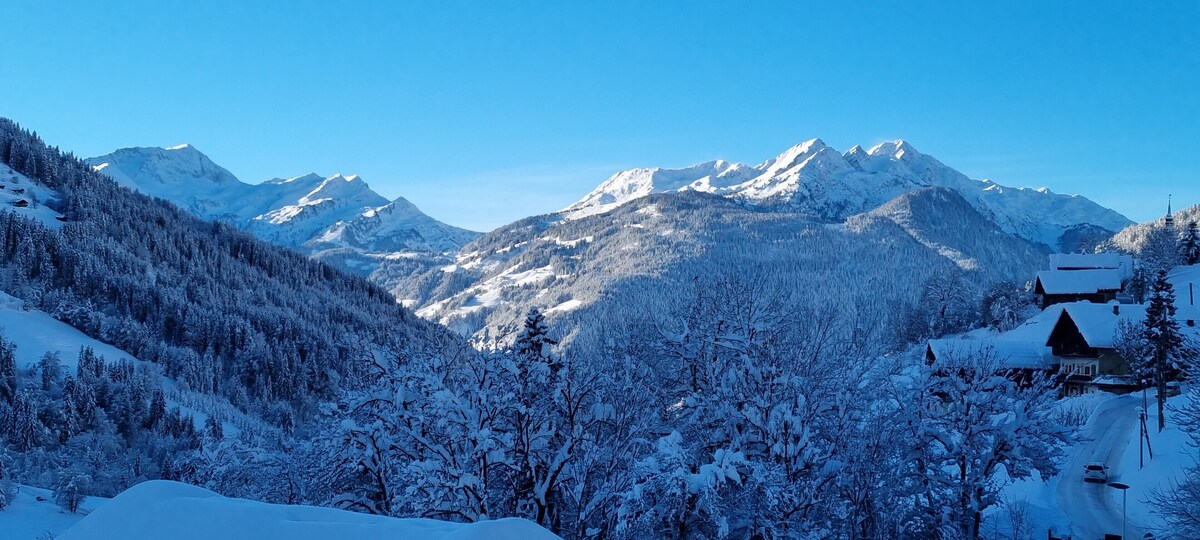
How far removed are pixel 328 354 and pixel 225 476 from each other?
3308 inches

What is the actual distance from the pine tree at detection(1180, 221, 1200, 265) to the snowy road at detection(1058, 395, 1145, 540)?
57.4 metres

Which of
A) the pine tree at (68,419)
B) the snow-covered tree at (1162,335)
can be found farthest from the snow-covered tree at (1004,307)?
the pine tree at (68,419)

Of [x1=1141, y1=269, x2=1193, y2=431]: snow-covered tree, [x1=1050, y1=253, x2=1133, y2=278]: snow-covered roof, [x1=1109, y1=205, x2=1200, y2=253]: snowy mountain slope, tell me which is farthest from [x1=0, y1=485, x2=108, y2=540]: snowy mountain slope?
[x1=1109, y1=205, x2=1200, y2=253]: snowy mountain slope

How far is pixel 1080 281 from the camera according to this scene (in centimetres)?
7231

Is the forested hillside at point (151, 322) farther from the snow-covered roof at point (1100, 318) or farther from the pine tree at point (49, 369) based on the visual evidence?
the snow-covered roof at point (1100, 318)

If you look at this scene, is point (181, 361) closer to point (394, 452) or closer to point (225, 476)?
point (225, 476)

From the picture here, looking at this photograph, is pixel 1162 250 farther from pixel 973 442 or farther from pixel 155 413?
pixel 155 413

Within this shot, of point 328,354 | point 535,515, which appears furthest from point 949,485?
point 328,354

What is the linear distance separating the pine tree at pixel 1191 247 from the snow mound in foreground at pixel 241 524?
10675 centimetres

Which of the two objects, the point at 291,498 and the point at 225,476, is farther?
the point at 225,476

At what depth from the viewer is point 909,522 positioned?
17219mm

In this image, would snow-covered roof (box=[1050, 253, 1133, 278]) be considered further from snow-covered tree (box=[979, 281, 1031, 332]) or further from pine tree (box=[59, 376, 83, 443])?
pine tree (box=[59, 376, 83, 443])

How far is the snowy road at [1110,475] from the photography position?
24331 mm

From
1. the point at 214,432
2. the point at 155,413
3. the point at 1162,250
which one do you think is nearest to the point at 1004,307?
the point at 1162,250
